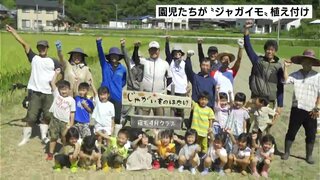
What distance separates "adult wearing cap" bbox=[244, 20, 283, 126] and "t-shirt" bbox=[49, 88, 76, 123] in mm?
2315

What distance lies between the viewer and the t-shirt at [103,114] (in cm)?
502

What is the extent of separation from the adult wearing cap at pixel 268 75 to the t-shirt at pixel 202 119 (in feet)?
2.30

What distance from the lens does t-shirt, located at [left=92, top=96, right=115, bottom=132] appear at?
502 centimetres

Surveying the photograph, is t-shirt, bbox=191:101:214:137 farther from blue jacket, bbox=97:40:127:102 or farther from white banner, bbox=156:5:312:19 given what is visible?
white banner, bbox=156:5:312:19

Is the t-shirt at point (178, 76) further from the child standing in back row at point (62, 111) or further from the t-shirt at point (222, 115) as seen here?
the child standing in back row at point (62, 111)

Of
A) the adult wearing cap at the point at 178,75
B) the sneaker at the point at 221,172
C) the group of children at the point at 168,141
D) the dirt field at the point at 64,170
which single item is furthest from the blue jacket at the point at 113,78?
the sneaker at the point at 221,172

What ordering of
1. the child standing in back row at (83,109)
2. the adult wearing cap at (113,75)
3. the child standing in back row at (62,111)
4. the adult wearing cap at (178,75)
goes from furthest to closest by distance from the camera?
the adult wearing cap at (178,75)
the adult wearing cap at (113,75)
the child standing in back row at (83,109)
the child standing in back row at (62,111)

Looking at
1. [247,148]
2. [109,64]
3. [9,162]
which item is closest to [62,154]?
[9,162]

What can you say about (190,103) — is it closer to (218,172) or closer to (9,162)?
(218,172)

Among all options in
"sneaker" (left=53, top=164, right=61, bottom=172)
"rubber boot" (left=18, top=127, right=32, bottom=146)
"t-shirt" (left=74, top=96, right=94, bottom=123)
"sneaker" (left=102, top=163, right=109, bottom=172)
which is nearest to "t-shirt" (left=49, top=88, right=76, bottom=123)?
"t-shirt" (left=74, top=96, right=94, bottom=123)

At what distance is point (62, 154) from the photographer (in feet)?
16.5

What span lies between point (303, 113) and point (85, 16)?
6501 centimetres

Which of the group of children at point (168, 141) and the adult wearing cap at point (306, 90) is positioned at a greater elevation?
the adult wearing cap at point (306, 90)

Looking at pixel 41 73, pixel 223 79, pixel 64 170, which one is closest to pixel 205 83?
pixel 223 79
